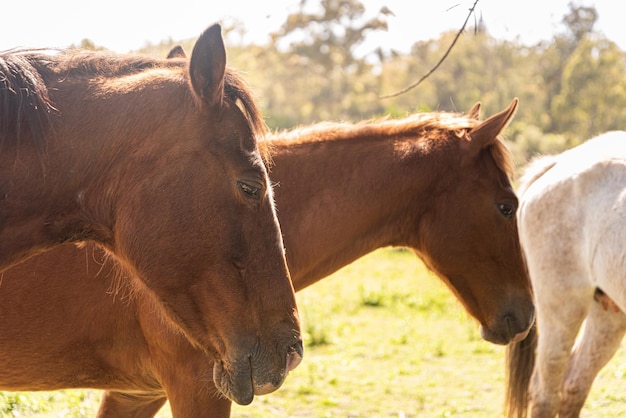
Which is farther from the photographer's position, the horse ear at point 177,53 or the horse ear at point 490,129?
the horse ear at point 490,129

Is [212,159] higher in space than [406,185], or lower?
higher

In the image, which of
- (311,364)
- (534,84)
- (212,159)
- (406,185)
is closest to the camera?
(212,159)

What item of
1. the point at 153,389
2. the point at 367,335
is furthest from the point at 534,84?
the point at 153,389

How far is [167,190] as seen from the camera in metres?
2.06

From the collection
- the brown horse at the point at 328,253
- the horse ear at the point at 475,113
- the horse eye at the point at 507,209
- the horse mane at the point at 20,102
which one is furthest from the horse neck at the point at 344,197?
the horse mane at the point at 20,102

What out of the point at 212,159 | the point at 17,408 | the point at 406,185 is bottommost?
the point at 17,408

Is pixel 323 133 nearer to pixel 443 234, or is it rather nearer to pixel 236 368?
pixel 443 234

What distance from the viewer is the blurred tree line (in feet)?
73.7

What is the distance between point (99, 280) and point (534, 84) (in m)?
32.5

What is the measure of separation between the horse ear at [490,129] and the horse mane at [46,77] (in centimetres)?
171

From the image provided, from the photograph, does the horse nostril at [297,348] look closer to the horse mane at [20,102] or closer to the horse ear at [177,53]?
the horse mane at [20,102]

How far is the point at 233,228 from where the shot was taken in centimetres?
212

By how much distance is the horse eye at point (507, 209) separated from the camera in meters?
3.70

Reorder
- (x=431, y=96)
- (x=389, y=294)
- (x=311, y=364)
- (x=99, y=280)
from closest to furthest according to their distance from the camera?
A: (x=99, y=280), (x=311, y=364), (x=389, y=294), (x=431, y=96)
